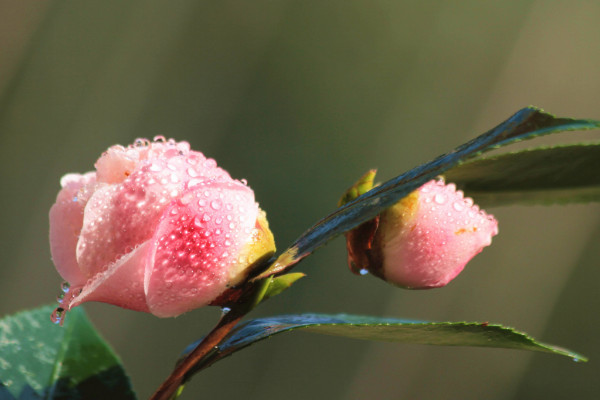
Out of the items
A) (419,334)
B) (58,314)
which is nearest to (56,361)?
(58,314)

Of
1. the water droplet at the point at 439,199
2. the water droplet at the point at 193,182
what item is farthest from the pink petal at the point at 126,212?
the water droplet at the point at 439,199

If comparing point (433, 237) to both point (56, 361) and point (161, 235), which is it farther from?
point (56, 361)

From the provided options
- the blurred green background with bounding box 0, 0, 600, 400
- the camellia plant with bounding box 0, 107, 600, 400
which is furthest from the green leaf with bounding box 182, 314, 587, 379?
the blurred green background with bounding box 0, 0, 600, 400

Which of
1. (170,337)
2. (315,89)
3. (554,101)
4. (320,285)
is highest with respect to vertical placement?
(554,101)

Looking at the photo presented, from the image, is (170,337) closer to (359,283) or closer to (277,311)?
(277,311)

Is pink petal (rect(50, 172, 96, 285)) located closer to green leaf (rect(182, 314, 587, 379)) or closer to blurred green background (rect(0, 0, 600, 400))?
green leaf (rect(182, 314, 587, 379))

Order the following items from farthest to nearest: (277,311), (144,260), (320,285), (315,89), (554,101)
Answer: (554,101) < (315,89) < (320,285) < (277,311) < (144,260)

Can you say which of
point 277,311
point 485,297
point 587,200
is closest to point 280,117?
point 277,311
